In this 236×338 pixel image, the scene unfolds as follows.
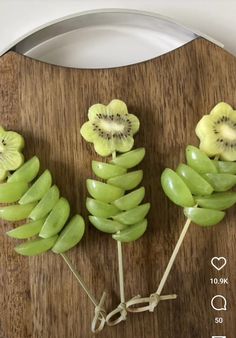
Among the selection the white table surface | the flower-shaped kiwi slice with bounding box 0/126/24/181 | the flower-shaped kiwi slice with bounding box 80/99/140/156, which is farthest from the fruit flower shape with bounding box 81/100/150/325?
the white table surface

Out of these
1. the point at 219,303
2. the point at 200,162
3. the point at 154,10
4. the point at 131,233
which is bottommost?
the point at 219,303

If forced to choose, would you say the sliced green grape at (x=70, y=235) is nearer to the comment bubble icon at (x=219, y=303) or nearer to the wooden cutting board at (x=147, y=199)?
the wooden cutting board at (x=147, y=199)

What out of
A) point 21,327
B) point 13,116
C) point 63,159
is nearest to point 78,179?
point 63,159

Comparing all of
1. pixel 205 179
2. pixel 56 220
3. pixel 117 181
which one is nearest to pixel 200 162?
pixel 205 179

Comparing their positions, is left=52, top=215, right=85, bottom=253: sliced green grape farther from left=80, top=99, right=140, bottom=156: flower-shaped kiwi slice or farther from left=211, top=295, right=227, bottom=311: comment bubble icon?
left=211, top=295, right=227, bottom=311: comment bubble icon

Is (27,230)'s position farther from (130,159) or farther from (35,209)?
(130,159)

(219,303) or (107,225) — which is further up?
(107,225)
